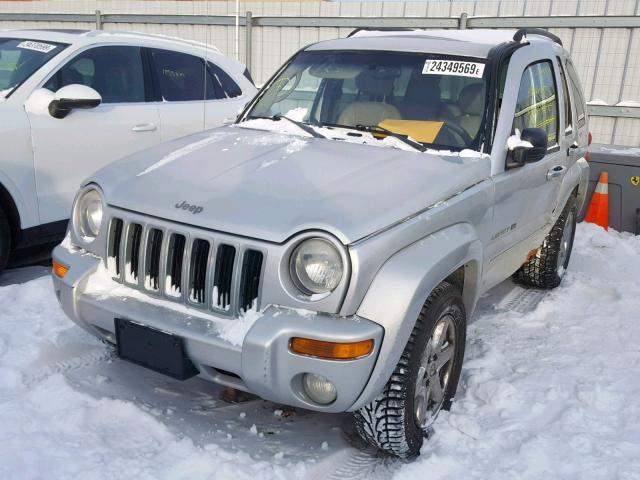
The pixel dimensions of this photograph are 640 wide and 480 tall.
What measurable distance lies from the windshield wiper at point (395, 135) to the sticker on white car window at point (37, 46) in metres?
2.67

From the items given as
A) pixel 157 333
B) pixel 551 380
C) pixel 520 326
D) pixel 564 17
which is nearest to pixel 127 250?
pixel 157 333

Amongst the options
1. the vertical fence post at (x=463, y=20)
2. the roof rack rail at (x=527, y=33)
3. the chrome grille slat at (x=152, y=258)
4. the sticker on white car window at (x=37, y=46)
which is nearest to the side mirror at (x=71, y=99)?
the sticker on white car window at (x=37, y=46)

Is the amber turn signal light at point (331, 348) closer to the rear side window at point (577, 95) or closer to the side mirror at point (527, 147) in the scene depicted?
the side mirror at point (527, 147)

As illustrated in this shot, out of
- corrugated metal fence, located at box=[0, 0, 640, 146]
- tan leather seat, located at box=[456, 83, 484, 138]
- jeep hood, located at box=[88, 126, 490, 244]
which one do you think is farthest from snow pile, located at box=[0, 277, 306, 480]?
corrugated metal fence, located at box=[0, 0, 640, 146]

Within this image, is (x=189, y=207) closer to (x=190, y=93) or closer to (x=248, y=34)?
(x=190, y=93)

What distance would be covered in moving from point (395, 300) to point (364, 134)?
1377mm

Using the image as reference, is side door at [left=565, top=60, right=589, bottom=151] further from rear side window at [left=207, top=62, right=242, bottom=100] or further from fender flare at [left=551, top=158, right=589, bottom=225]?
rear side window at [left=207, top=62, right=242, bottom=100]

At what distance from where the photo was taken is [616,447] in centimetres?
289

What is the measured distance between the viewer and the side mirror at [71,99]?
442 centimetres

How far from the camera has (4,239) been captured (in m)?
4.38

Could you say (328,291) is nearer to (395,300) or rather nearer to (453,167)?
(395,300)

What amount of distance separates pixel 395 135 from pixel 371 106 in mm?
353

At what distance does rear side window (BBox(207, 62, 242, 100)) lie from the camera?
586 centimetres

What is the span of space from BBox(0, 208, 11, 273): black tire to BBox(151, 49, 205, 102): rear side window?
173 cm
